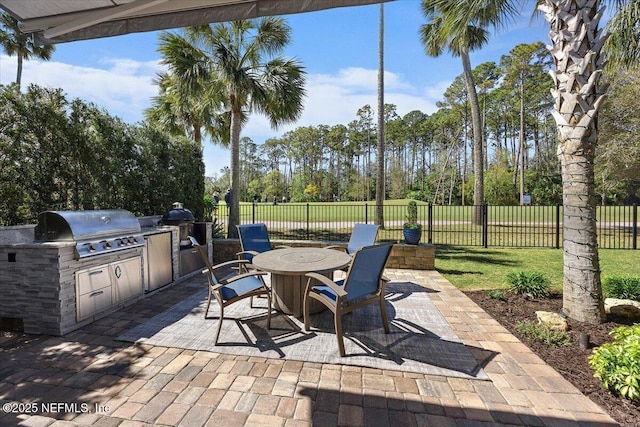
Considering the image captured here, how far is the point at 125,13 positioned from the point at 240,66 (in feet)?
19.4

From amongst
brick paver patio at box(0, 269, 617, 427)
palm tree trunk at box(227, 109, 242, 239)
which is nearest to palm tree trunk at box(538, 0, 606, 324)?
brick paver patio at box(0, 269, 617, 427)

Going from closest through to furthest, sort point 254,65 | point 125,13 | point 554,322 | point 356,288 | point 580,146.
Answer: point 125,13
point 356,288
point 554,322
point 580,146
point 254,65

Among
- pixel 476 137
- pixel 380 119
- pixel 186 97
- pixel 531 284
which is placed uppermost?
pixel 380 119

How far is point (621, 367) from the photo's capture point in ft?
6.98

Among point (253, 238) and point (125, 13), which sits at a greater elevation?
point (125, 13)

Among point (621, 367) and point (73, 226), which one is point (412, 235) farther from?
point (73, 226)

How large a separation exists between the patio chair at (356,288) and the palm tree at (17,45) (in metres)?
18.5

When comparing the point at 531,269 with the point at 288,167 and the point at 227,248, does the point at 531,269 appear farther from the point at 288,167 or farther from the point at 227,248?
the point at 288,167

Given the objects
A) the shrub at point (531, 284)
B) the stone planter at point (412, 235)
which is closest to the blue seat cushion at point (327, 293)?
the shrub at point (531, 284)

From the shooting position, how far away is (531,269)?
19.9 feet

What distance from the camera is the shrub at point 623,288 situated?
3.72m

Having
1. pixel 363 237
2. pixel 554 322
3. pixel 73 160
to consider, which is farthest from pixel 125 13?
pixel 554 322

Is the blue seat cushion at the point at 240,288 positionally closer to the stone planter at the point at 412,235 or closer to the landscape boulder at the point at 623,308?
the stone planter at the point at 412,235

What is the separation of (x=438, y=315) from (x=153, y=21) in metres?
4.19
